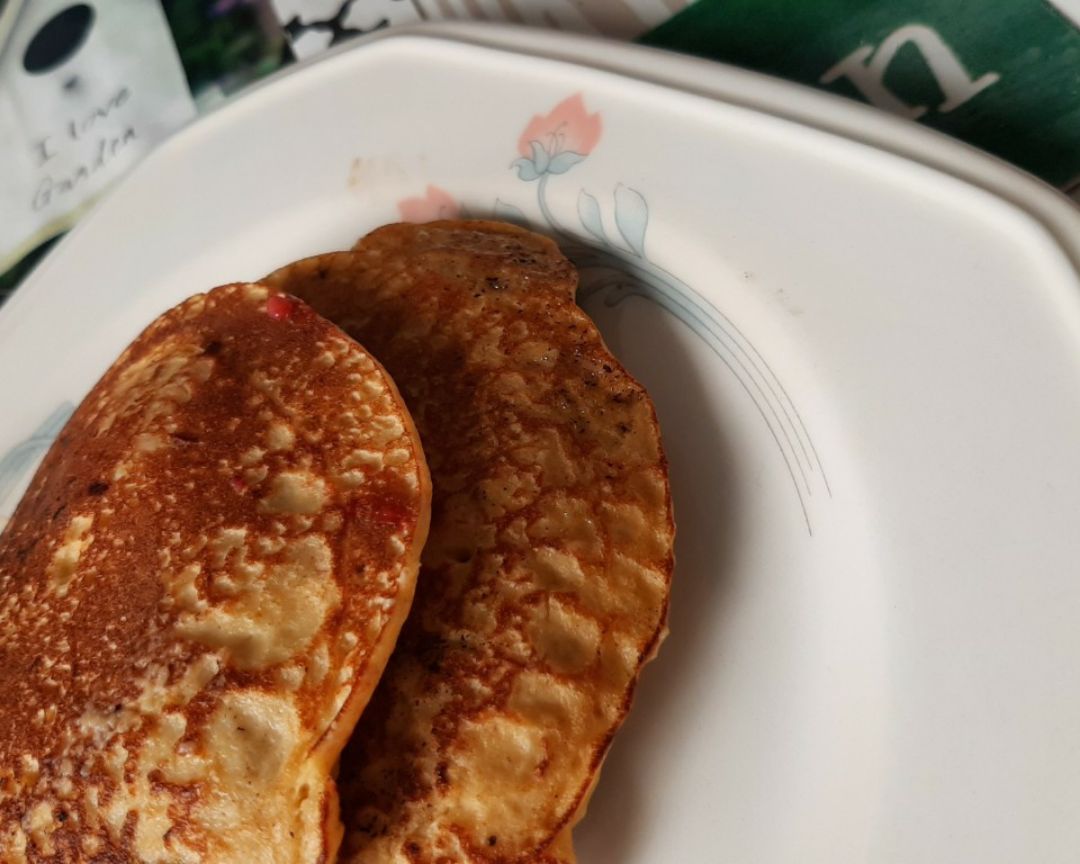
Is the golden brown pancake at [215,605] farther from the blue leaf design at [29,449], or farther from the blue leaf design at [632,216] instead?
the blue leaf design at [29,449]

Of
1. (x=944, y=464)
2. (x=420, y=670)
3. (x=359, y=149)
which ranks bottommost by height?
(x=420, y=670)

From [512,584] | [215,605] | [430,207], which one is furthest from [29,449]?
[512,584]

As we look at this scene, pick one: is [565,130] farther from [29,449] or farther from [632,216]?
[29,449]

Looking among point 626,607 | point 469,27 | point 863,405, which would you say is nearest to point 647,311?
point 863,405

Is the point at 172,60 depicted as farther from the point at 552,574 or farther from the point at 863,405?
the point at 863,405

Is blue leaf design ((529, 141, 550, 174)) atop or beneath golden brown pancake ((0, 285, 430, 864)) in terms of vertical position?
atop

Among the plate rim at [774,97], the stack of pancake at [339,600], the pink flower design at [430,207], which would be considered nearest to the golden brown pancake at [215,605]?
the stack of pancake at [339,600]

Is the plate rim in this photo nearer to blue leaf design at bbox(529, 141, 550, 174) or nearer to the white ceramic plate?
the white ceramic plate

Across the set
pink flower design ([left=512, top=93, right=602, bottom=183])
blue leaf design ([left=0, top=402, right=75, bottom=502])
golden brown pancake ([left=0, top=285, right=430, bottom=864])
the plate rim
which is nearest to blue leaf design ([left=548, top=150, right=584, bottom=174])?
pink flower design ([left=512, top=93, right=602, bottom=183])

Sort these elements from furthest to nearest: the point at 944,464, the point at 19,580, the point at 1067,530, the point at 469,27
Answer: the point at 469,27 < the point at 19,580 < the point at 944,464 < the point at 1067,530
